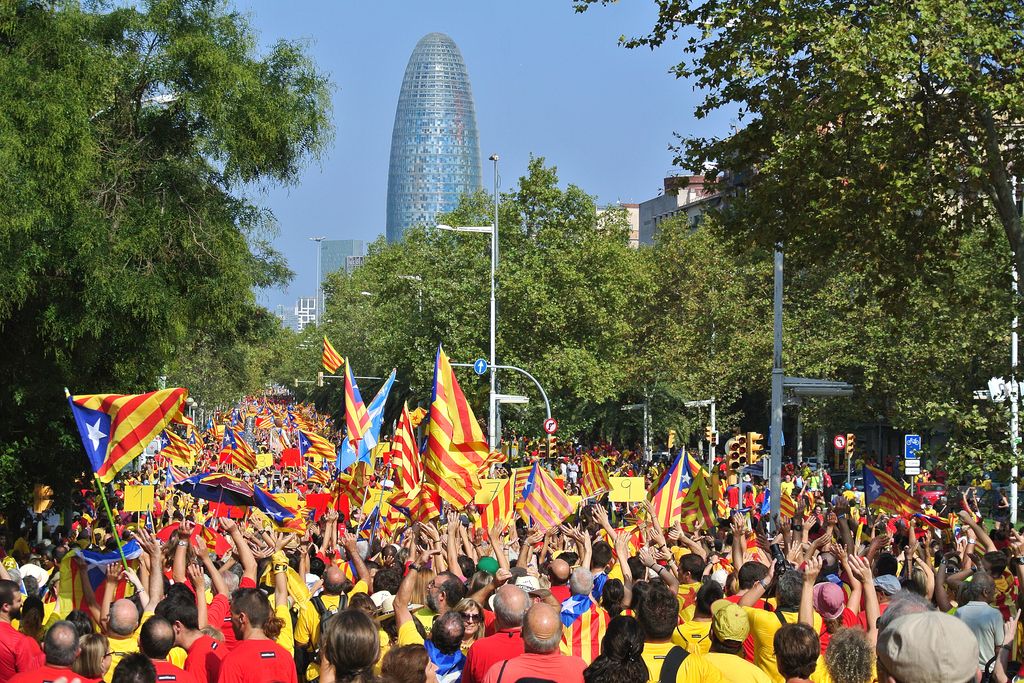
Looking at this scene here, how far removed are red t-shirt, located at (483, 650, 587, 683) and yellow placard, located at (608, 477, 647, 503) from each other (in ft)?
54.4

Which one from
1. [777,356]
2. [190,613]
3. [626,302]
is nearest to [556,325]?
[626,302]

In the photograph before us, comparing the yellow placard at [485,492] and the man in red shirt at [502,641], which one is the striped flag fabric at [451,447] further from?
the man in red shirt at [502,641]

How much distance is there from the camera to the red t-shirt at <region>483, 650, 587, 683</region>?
5801mm

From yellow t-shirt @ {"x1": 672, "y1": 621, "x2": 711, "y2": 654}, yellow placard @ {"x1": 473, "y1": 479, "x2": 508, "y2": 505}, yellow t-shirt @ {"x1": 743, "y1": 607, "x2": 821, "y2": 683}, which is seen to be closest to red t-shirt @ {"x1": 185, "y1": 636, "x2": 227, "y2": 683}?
yellow t-shirt @ {"x1": 672, "y1": 621, "x2": 711, "y2": 654}

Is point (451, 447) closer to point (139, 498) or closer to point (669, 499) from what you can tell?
point (669, 499)

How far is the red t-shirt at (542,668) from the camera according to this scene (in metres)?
5.80

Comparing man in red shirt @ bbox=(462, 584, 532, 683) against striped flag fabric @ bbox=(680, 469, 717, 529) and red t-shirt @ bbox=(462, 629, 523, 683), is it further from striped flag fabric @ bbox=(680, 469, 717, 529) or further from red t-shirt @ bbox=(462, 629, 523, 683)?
striped flag fabric @ bbox=(680, 469, 717, 529)

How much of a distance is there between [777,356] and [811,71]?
308 inches

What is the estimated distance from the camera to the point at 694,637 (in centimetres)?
733

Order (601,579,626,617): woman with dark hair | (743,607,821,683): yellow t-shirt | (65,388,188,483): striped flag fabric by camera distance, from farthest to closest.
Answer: (65,388,188,483): striped flag fabric
(601,579,626,617): woman with dark hair
(743,607,821,683): yellow t-shirt

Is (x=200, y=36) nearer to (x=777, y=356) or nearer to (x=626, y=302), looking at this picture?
(x=777, y=356)

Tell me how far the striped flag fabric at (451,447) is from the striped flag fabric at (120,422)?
4.44 metres

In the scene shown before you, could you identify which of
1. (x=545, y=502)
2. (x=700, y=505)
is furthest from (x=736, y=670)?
(x=700, y=505)

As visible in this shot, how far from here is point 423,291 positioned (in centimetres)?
5497
